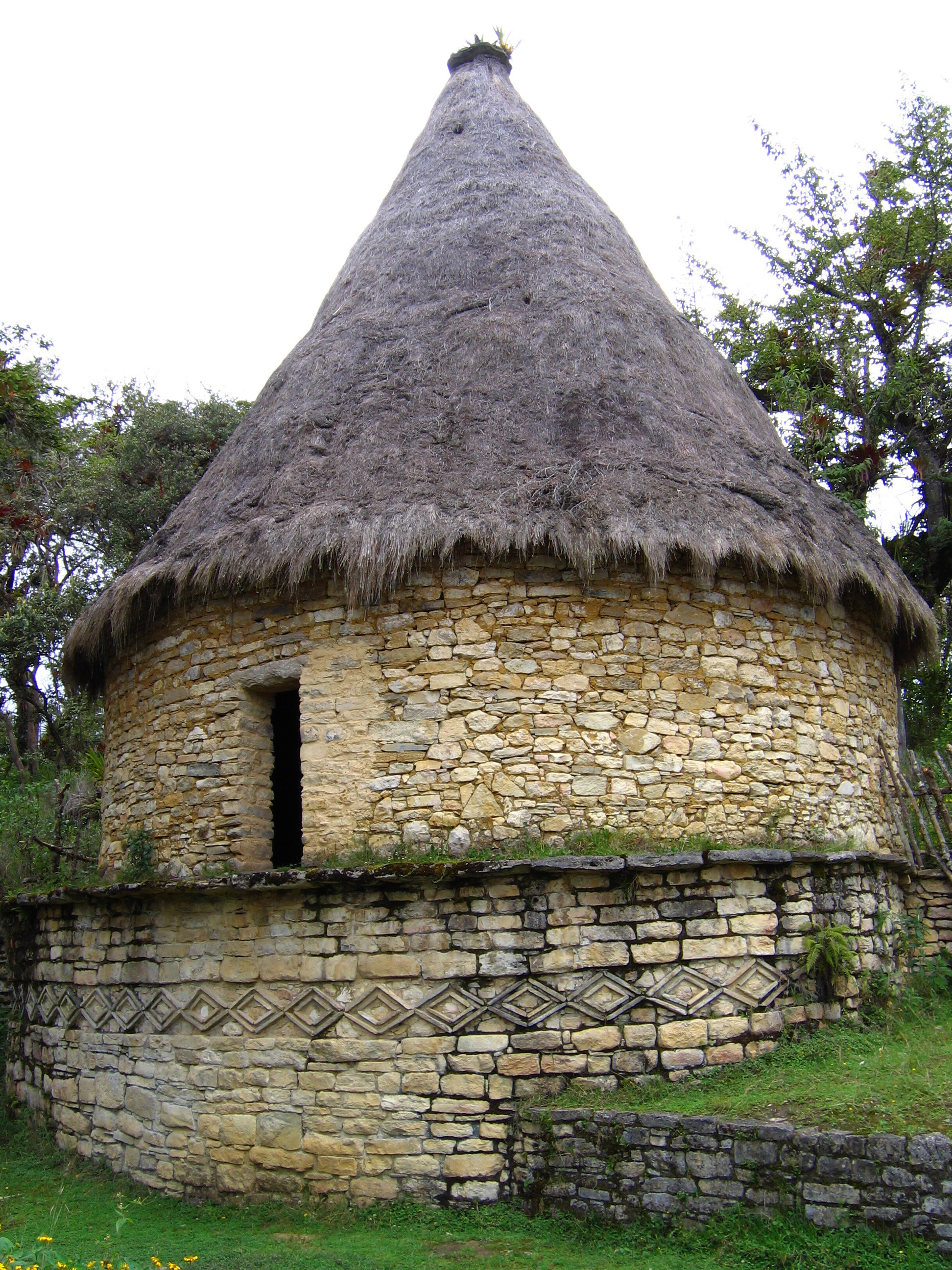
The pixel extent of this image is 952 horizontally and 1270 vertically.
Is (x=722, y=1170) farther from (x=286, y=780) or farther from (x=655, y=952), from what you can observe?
(x=286, y=780)

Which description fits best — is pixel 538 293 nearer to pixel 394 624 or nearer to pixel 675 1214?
pixel 394 624

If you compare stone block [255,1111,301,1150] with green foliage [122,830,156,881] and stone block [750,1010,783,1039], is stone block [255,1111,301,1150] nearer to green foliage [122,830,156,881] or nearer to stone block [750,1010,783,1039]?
green foliage [122,830,156,881]

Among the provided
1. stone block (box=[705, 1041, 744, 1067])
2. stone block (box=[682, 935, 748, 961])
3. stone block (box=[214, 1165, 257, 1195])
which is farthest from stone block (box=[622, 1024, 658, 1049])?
stone block (box=[214, 1165, 257, 1195])

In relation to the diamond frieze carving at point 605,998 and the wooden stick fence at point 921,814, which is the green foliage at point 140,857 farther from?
the wooden stick fence at point 921,814

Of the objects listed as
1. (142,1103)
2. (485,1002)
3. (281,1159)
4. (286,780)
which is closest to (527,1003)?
(485,1002)

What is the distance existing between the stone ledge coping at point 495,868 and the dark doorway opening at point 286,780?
9.74 ft

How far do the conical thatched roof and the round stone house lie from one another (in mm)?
27

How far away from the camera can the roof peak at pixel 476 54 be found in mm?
12500

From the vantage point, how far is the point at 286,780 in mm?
10734

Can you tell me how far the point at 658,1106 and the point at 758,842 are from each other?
6.28ft

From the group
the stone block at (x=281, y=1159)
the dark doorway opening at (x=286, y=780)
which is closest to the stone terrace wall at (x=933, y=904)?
the stone block at (x=281, y=1159)

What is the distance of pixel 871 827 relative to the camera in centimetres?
856

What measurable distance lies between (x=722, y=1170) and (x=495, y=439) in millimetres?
4985

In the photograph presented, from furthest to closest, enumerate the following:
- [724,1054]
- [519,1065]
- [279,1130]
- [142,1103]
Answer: [142,1103], [279,1130], [724,1054], [519,1065]
